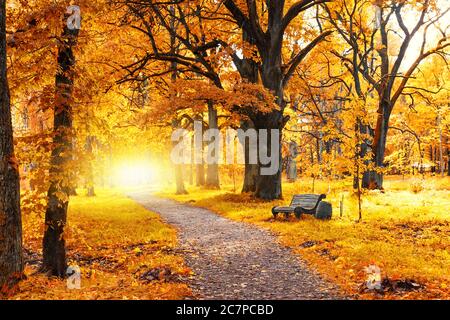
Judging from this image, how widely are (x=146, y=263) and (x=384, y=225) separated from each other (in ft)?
27.2

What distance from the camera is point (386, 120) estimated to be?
22969mm

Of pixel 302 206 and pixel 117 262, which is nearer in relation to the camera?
pixel 117 262

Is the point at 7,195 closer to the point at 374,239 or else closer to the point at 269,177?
the point at 374,239

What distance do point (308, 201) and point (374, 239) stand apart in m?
3.69

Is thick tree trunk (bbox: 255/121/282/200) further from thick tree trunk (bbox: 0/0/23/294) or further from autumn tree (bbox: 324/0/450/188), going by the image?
thick tree trunk (bbox: 0/0/23/294)

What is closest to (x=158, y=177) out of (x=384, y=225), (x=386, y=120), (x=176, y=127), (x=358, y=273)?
(x=176, y=127)

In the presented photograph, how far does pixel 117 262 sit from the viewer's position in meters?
9.26

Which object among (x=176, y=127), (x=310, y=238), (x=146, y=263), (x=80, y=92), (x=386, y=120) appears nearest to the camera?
(x=80, y=92)

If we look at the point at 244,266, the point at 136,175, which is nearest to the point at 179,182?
the point at 244,266

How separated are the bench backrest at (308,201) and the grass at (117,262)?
4767 millimetres

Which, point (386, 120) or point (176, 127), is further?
point (176, 127)

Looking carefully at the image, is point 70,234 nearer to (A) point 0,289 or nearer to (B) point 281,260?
(A) point 0,289
